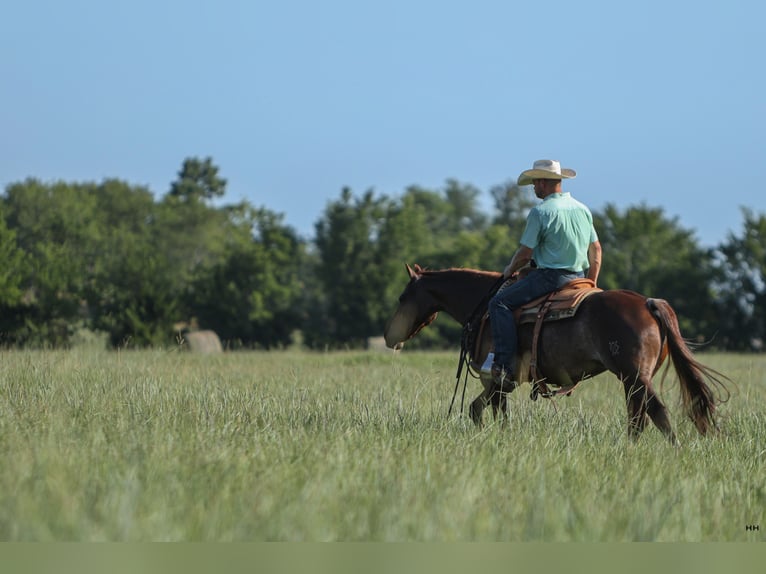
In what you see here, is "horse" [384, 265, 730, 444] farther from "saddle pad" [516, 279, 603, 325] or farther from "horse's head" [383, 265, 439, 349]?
"horse's head" [383, 265, 439, 349]

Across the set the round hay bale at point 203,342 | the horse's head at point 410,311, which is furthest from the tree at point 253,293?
the horse's head at point 410,311

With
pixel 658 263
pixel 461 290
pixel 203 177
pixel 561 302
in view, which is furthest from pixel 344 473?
pixel 203 177

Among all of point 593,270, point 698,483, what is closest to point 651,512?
point 698,483

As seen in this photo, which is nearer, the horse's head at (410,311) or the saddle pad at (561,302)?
the saddle pad at (561,302)

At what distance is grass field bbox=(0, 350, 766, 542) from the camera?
5109mm

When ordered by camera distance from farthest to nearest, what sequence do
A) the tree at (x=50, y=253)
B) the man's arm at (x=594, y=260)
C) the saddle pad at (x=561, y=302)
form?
the tree at (x=50, y=253), the man's arm at (x=594, y=260), the saddle pad at (x=561, y=302)

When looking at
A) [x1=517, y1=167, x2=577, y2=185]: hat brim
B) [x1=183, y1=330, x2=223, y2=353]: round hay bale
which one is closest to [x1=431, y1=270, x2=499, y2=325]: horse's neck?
[x1=517, y1=167, x2=577, y2=185]: hat brim

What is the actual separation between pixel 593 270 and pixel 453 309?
1.42 meters

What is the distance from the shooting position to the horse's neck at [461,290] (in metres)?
10.5

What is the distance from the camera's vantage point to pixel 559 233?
954cm

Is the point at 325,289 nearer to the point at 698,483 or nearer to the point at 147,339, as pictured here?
the point at 147,339

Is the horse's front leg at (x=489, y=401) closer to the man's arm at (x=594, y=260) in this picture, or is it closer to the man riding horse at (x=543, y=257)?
the man riding horse at (x=543, y=257)

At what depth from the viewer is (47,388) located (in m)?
10.0

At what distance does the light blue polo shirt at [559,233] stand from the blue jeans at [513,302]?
0.09 metres
